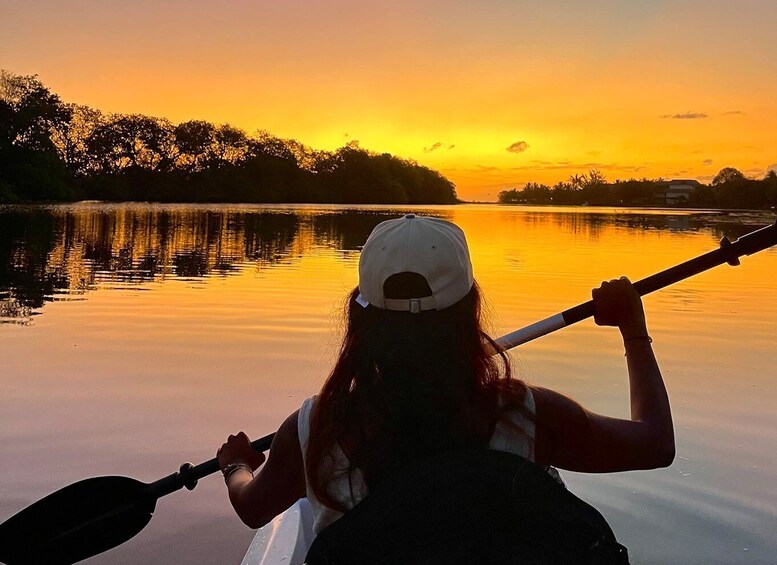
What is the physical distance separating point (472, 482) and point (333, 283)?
46.3 feet

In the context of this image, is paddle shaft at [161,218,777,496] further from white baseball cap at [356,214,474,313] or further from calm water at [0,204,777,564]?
white baseball cap at [356,214,474,313]

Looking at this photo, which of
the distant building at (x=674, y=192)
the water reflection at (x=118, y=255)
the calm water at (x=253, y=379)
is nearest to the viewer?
the calm water at (x=253, y=379)

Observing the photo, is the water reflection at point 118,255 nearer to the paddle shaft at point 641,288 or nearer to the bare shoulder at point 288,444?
the paddle shaft at point 641,288

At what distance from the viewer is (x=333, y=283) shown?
15836 millimetres

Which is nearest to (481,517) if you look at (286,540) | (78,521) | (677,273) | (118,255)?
(677,273)

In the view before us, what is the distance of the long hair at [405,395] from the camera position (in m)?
1.90

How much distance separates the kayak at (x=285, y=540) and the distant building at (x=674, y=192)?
545ft

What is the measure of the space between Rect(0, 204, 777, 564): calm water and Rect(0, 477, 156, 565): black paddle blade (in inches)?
23.2

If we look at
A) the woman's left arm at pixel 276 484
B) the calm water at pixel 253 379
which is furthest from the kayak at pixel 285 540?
the woman's left arm at pixel 276 484

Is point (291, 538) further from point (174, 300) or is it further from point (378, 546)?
point (174, 300)

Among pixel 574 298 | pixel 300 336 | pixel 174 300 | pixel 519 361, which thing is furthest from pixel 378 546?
pixel 574 298

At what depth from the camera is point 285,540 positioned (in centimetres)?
345

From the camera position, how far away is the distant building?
534 feet

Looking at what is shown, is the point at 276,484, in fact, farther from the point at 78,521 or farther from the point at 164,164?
the point at 164,164
